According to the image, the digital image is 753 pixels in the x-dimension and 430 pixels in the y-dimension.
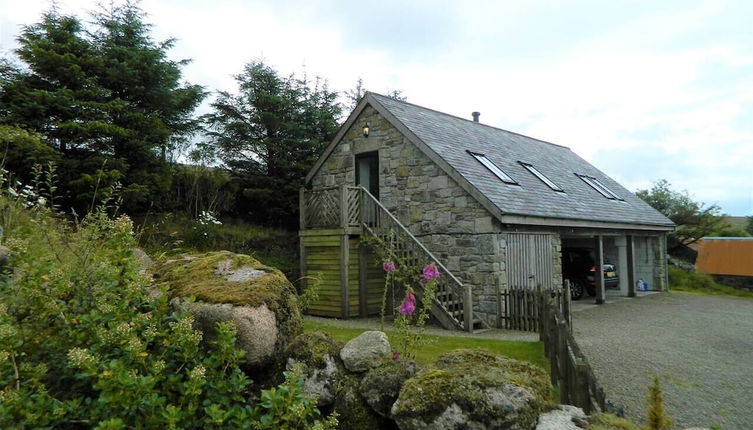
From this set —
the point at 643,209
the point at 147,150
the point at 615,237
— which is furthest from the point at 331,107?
the point at 643,209

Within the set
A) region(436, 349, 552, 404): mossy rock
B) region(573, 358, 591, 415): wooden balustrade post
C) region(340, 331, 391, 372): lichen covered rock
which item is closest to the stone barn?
region(340, 331, 391, 372): lichen covered rock

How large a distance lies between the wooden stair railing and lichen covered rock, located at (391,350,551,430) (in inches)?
231

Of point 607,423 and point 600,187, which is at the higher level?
point 600,187

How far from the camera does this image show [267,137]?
17000 mm

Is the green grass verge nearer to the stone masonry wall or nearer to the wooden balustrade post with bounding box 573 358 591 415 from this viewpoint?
the stone masonry wall

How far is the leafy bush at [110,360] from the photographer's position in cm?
244

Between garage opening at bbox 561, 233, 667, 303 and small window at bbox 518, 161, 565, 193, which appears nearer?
small window at bbox 518, 161, 565, 193

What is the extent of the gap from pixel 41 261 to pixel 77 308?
41 centimetres

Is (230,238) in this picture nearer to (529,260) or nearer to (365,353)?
(529,260)

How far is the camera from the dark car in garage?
15.3m

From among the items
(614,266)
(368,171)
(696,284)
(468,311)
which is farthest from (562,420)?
(696,284)

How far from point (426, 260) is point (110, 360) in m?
8.37

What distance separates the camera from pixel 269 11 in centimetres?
731

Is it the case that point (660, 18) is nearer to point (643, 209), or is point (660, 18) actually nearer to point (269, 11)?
point (269, 11)
